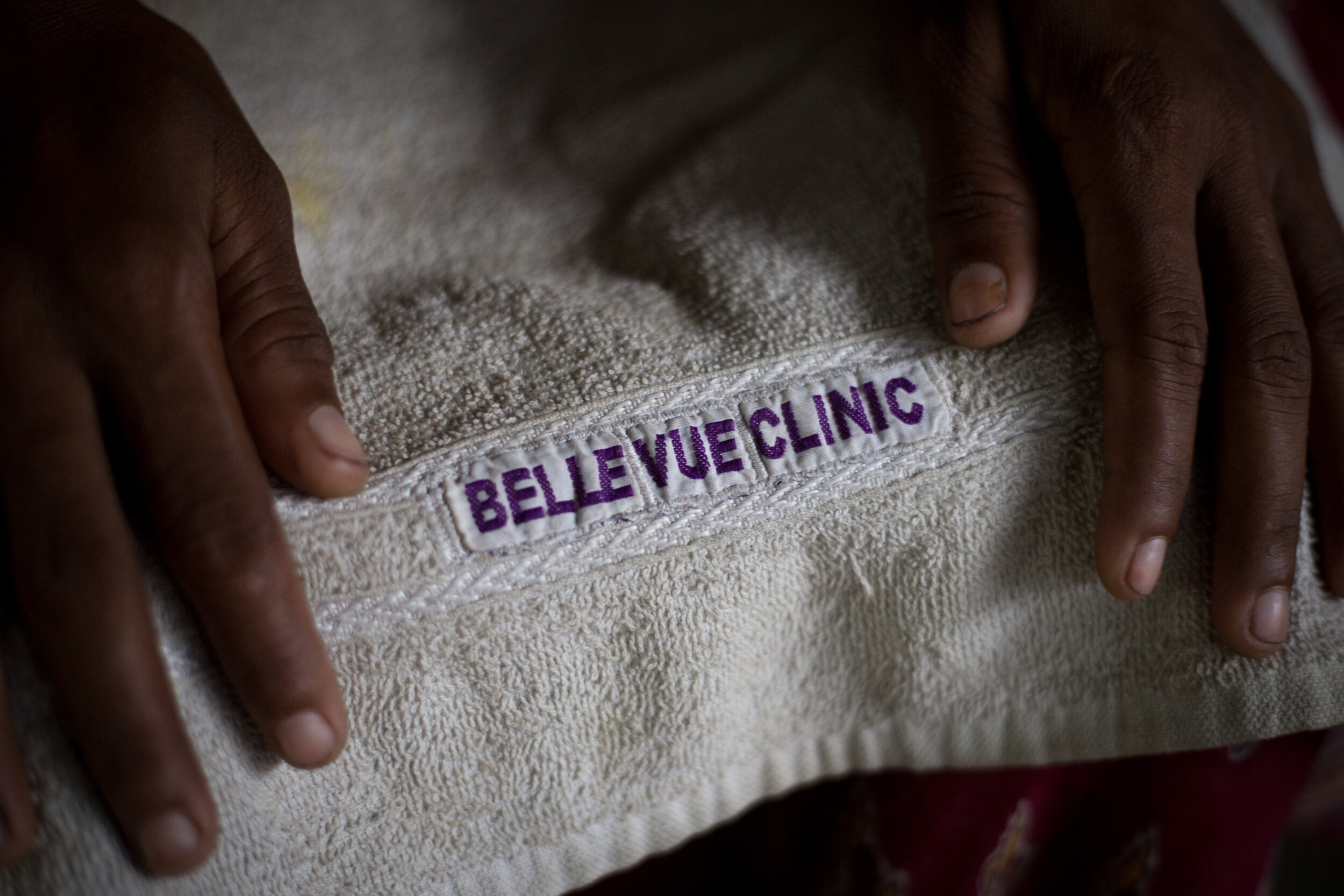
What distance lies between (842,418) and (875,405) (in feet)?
0.05

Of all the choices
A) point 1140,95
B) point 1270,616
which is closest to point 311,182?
point 1140,95

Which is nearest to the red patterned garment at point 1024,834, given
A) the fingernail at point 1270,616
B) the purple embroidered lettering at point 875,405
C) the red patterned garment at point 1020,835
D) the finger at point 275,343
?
the red patterned garment at point 1020,835

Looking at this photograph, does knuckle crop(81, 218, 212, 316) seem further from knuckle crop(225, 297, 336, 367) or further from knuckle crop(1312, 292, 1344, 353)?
knuckle crop(1312, 292, 1344, 353)

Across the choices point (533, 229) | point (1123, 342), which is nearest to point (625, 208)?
point (533, 229)

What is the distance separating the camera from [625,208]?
0.47 metres

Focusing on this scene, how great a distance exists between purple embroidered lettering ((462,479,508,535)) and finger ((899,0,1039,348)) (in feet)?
0.70

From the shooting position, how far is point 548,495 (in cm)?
33

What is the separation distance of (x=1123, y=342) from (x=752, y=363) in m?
0.17

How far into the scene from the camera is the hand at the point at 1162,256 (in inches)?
14.7

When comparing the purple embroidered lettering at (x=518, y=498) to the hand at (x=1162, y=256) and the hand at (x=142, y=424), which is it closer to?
the hand at (x=142, y=424)

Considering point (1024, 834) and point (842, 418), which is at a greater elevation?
point (842, 418)

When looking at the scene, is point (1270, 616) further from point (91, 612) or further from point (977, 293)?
point (91, 612)

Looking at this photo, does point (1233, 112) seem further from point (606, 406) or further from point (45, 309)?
point (45, 309)

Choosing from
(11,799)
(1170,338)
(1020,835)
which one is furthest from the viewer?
(1020,835)
